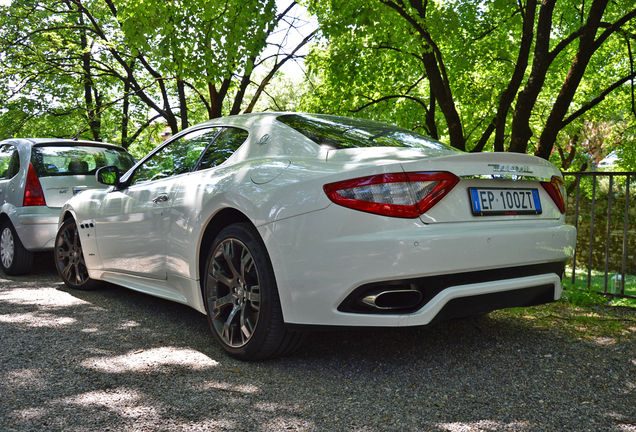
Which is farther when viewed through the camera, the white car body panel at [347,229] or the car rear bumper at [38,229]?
the car rear bumper at [38,229]

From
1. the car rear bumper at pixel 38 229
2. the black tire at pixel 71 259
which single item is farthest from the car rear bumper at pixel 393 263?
the car rear bumper at pixel 38 229

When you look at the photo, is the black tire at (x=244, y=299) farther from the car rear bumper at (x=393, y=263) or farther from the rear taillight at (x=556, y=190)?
the rear taillight at (x=556, y=190)

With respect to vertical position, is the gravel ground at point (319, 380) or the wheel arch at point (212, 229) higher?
the wheel arch at point (212, 229)

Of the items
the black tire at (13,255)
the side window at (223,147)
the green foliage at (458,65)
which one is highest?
the green foliage at (458,65)

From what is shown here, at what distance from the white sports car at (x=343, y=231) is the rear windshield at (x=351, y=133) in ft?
0.05

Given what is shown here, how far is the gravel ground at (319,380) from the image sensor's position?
7.64 feet

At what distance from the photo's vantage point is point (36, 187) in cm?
610

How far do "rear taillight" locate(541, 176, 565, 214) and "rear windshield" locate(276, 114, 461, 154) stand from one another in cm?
59

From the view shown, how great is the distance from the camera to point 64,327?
3904 mm

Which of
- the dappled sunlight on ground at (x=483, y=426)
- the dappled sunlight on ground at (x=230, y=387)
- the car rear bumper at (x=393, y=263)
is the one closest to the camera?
the dappled sunlight on ground at (x=483, y=426)

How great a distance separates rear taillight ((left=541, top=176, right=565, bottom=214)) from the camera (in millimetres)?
3232

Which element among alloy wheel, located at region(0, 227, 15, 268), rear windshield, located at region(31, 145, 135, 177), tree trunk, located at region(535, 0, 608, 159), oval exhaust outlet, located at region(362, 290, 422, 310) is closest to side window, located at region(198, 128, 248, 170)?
oval exhaust outlet, located at region(362, 290, 422, 310)

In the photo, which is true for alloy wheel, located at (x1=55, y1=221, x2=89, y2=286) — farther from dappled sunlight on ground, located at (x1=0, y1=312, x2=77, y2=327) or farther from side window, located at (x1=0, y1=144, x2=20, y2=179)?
side window, located at (x1=0, y1=144, x2=20, y2=179)

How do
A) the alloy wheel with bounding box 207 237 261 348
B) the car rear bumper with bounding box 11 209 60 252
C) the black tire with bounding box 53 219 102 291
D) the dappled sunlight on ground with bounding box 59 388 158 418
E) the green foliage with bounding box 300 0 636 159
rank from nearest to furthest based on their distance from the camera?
the dappled sunlight on ground with bounding box 59 388 158 418 < the alloy wheel with bounding box 207 237 261 348 < the black tire with bounding box 53 219 102 291 < the car rear bumper with bounding box 11 209 60 252 < the green foliage with bounding box 300 0 636 159
